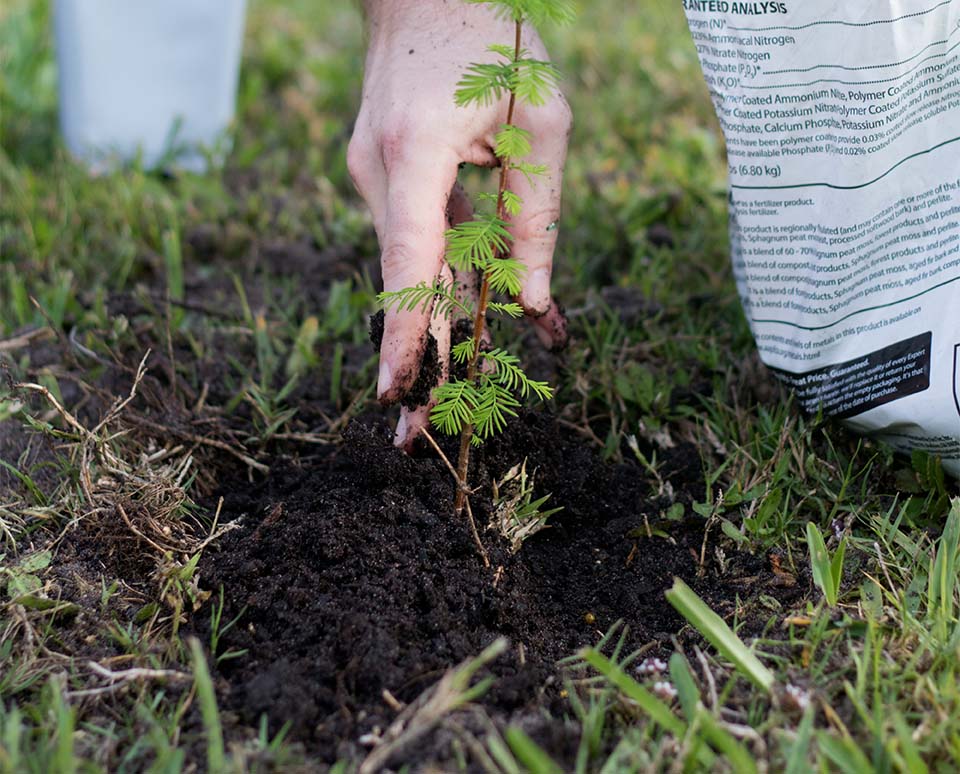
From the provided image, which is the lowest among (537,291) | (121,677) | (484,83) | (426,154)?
(121,677)

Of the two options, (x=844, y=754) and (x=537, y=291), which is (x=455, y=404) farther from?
(x=844, y=754)

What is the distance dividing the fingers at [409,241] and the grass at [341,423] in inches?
15.5

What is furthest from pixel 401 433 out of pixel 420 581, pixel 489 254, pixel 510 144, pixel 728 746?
pixel 728 746

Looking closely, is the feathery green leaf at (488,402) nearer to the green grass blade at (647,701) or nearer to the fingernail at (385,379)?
the fingernail at (385,379)

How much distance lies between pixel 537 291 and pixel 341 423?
20.5 inches

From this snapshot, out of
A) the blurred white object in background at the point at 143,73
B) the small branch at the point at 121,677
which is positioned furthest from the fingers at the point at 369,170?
the blurred white object in background at the point at 143,73

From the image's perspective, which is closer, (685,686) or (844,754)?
(844,754)

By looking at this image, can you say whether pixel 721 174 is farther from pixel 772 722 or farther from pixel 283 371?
pixel 772 722

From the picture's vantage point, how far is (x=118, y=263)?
2.69 metres

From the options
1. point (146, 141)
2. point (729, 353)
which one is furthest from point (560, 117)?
point (146, 141)

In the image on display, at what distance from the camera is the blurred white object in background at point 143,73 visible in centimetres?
328

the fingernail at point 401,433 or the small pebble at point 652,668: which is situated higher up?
the fingernail at point 401,433

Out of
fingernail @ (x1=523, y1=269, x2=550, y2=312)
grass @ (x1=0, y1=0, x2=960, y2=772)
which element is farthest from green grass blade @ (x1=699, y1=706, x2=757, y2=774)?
fingernail @ (x1=523, y1=269, x2=550, y2=312)

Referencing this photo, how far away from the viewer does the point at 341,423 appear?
6.73 feet
